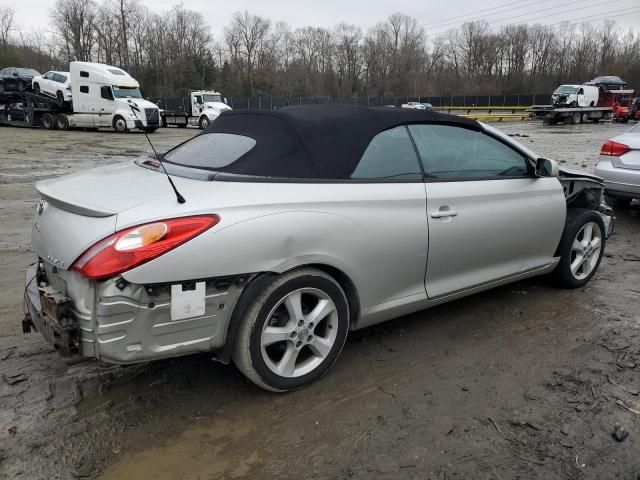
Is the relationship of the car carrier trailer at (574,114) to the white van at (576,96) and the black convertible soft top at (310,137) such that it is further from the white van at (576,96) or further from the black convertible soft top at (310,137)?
the black convertible soft top at (310,137)

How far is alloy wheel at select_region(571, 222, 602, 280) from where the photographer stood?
4520mm

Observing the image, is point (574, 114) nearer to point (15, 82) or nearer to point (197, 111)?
point (197, 111)

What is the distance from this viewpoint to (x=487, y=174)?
12.4 feet

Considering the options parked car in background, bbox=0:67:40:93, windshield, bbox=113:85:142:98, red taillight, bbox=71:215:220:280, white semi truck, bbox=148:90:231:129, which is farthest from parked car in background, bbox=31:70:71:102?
red taillight, bbox=71:215:220:280

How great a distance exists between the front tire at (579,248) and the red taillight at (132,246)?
3.35m

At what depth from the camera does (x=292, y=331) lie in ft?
9.18

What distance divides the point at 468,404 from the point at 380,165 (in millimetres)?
1511

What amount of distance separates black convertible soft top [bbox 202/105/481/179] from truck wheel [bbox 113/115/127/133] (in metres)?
26.3

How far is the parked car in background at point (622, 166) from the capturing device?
6.86 meters

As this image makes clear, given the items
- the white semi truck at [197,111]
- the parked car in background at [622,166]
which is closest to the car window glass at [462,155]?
the parked car in background at [622,166]

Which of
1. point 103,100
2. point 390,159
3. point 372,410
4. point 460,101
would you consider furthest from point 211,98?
point 460,101

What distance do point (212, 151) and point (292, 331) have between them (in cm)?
130

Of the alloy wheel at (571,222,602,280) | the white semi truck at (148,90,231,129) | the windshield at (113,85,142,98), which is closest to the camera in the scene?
the alloy wheel at (571,222,602,280)

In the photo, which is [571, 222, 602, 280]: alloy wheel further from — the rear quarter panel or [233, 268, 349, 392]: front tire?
[233, 268, 349, 392]: front tire
